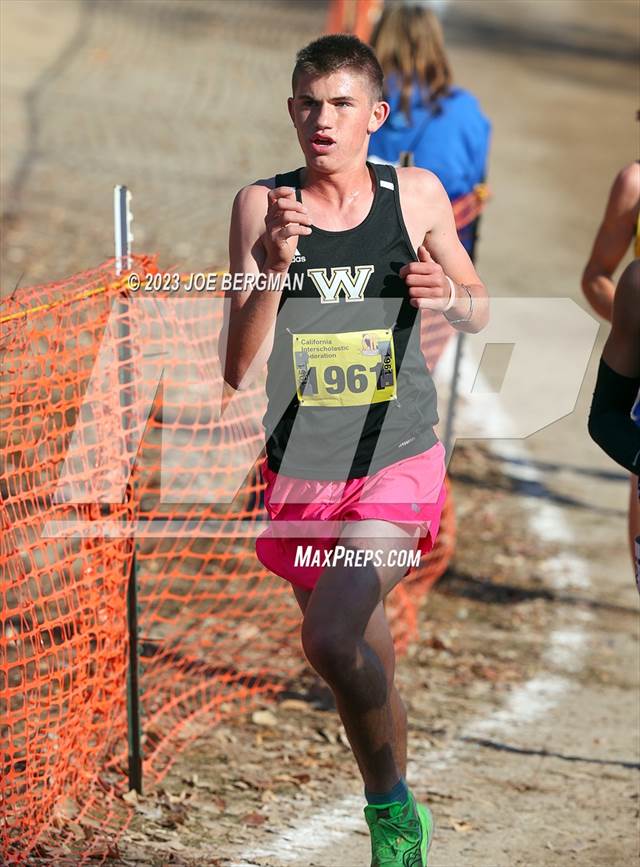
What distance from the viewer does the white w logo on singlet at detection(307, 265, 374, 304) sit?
366 centimetres

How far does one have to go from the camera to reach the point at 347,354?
12.2 feet

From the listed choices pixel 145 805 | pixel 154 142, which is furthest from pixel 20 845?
pixel 154 142

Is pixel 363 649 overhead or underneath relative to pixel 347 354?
underneath

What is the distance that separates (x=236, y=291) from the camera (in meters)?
3.70

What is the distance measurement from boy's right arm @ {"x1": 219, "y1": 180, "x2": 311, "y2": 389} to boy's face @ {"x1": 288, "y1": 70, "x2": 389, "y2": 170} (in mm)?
175

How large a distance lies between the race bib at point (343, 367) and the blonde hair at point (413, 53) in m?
3.21

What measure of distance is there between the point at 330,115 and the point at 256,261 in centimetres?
47

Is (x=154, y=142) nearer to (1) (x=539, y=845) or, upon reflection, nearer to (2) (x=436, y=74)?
(2) (x=436, y=74)

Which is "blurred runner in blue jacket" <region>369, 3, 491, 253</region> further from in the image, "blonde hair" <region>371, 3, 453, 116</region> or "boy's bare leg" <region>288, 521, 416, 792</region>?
"boy's bare leg" <region>288, 521, 416, 792</region>

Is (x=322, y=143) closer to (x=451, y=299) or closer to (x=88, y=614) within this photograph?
(x=451, y=299)

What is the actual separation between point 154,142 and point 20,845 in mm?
14001

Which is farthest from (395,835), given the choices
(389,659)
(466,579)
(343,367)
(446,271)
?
(466,579)

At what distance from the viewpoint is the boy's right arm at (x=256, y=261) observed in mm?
3518

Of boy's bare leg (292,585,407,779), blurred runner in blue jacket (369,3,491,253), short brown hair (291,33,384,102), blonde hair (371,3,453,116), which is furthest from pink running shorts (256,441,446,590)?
blonde hair (371,3,453,116)
